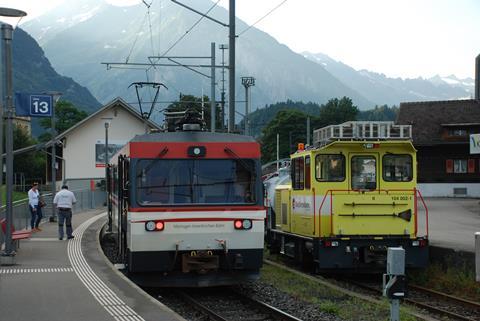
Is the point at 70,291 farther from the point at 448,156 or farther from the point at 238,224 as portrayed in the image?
the point at 448,156

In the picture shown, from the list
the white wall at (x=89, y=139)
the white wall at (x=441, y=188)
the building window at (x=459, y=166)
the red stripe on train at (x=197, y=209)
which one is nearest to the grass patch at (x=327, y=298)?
the red stripe on train at (x=197, y=209)

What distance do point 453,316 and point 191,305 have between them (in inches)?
170

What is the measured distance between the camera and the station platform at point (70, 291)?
922cm

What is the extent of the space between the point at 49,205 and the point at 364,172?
21597 mm

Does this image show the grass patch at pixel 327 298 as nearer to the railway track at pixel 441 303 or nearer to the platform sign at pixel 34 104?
the railway track at pixel 441 303

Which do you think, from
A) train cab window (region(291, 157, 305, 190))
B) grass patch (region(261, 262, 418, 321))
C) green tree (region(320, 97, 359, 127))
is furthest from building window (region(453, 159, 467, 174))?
green tree (region(320, 97, 359, 127))

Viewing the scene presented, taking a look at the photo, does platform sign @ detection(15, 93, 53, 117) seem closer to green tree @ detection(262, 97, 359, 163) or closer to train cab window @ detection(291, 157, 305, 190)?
train cab window @ detection(291, 157, 305, 190)

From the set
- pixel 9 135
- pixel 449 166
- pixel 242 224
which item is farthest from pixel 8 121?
pixel 449 166

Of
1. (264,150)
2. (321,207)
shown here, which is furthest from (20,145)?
(321,207)

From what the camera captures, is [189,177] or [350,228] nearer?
[189,177]

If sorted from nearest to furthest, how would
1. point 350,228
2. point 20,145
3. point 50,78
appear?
point 350,228 → point 20,145 → point 50,78

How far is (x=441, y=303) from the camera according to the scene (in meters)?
12.9

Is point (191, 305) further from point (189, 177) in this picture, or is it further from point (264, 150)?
point (264, 150)

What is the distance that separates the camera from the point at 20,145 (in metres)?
83.8
